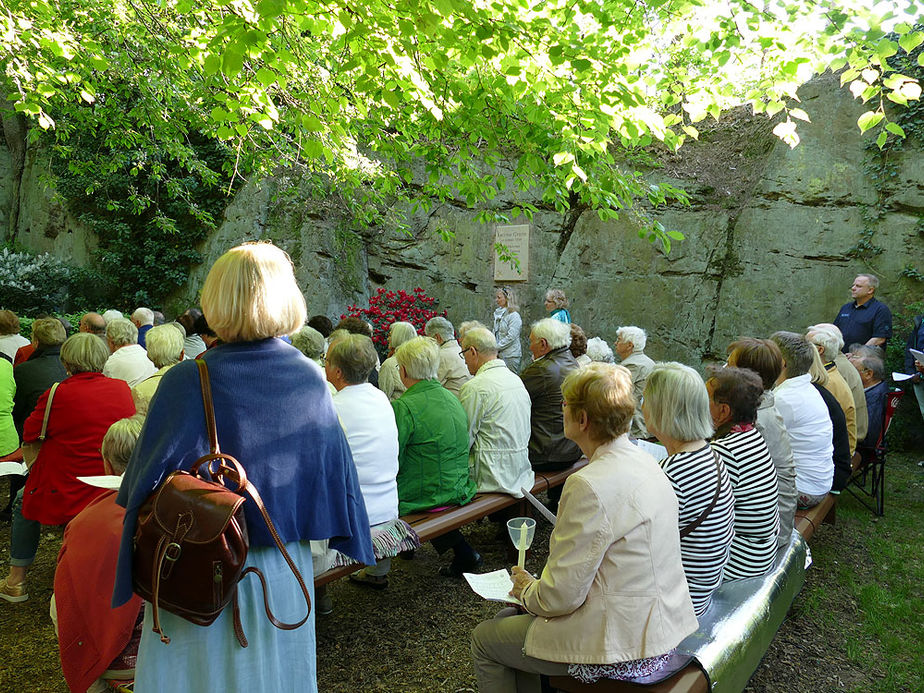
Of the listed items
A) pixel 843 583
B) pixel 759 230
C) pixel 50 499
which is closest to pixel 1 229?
pixel 50 499

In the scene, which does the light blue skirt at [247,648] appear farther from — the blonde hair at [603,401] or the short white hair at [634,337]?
the short white hair at [634,337]

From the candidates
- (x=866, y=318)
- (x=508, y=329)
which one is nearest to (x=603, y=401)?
(x=866, y=318)

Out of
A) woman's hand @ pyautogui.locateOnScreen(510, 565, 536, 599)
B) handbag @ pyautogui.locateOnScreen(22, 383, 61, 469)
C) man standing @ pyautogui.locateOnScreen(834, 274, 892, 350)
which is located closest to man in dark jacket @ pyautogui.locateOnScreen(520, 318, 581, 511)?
woman's hand @ pyautogui.locateOnScreen(510, 565, 536, 599)

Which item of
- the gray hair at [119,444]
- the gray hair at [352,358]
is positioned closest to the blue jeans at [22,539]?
the gray hair at [119,444]

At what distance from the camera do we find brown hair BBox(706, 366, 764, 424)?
283 cm

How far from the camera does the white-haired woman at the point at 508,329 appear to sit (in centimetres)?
927

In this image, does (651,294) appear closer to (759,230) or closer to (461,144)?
(759,230)

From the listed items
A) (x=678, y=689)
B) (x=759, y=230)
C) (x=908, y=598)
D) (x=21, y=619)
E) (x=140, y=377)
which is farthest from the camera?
(x=759, y=230)

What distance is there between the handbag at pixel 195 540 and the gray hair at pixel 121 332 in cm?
367

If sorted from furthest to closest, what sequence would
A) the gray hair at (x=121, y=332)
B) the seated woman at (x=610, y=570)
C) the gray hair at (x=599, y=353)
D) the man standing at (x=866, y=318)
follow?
the man standing at (x=866, y=318) < the gray hair at (x=599, y=353) < the gray hair at (x=121, y=332) < the seated woman at (x=610, y=570)

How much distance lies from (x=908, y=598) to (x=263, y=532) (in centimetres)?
420

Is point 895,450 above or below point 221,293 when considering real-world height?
below

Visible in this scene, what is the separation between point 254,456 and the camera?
5.70 feet

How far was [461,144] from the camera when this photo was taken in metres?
4.92
